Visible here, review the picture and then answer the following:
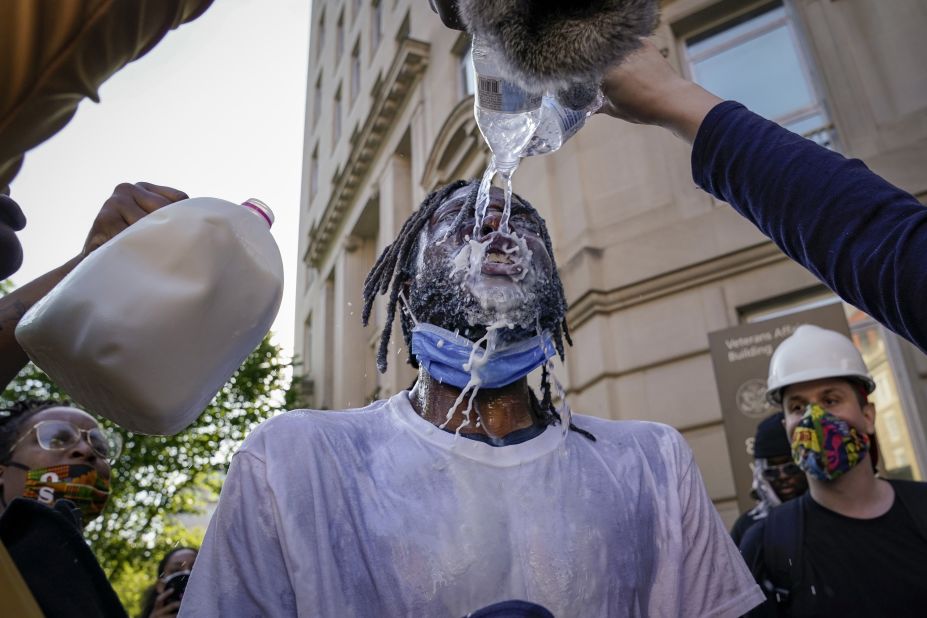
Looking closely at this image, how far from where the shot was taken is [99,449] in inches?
136

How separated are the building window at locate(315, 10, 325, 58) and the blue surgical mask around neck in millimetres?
26415

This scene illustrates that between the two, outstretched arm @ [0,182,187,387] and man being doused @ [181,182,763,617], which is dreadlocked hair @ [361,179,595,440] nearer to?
man being doused @ [181,182,763,617]

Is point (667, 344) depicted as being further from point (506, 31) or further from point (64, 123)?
point (64, 123)

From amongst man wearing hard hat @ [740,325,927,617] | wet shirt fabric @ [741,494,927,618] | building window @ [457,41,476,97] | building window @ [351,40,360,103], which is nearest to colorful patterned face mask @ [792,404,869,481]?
man wearing hard hat @ [740,325,927,617]

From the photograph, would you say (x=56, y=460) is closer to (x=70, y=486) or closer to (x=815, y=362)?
(x=70, y=486)

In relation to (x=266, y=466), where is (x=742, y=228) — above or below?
above

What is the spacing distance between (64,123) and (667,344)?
6948mm

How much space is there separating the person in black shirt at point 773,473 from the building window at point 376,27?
644 inches

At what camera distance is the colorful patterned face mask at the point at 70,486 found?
3.21 meters

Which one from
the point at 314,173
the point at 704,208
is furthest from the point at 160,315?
the point at 314,173

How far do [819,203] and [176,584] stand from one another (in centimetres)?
376

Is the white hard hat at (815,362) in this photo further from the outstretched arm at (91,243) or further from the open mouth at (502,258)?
the outstretched arm at (91,243)

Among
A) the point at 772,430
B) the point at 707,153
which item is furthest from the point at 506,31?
the point at 772,430

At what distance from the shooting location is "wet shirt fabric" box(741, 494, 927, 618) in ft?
9.33
